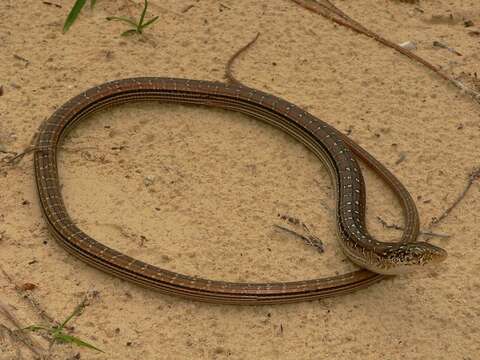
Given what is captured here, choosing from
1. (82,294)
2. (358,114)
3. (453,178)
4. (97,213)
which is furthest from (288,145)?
(82,294)

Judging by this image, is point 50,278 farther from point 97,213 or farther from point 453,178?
point 453,178

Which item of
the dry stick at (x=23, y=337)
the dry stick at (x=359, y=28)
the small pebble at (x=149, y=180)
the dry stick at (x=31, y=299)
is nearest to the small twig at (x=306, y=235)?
the small pebble at (x=149, y=180)

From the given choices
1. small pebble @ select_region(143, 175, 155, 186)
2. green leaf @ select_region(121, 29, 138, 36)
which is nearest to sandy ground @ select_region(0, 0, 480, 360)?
small pebble @ select_region(143, 175, 155, 186)

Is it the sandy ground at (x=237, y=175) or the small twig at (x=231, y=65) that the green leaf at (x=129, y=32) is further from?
the small twig at (x=231, y=65)

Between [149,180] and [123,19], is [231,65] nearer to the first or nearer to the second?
[123,19]

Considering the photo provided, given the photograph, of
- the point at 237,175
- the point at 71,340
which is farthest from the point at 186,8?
the point at 71,340
